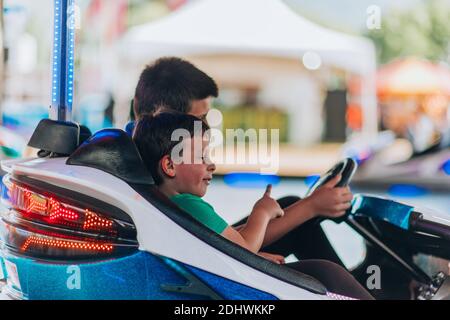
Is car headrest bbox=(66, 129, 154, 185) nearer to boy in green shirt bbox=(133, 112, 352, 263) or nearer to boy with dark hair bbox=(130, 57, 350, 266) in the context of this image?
boy in green shirt bbox=(133, 112, 352, 263)

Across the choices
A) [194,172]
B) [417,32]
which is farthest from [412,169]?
[194,172]

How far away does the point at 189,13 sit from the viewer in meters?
12.1

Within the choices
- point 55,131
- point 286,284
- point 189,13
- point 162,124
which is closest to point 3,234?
point 55,131

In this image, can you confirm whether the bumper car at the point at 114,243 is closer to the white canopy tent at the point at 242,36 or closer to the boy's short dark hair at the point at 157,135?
the boy's short dark hair at the point at 157,135

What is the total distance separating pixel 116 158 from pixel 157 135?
0.62ft

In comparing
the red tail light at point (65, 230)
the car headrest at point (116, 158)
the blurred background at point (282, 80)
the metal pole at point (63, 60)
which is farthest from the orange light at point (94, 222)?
the blurred background at point (282, 80)

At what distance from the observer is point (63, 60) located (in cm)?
216

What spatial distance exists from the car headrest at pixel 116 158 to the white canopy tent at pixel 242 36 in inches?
412

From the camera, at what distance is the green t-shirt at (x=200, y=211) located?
191 centimetres

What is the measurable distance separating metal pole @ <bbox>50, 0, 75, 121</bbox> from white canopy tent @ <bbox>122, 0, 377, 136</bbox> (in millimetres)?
10054

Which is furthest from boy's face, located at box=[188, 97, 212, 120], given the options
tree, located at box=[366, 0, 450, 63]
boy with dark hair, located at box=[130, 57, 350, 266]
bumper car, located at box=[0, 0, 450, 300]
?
tree, located at box=[366, 0, 450, 63]

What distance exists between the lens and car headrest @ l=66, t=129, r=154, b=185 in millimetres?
1788

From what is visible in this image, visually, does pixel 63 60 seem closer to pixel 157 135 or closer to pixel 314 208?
pixel 157 135
